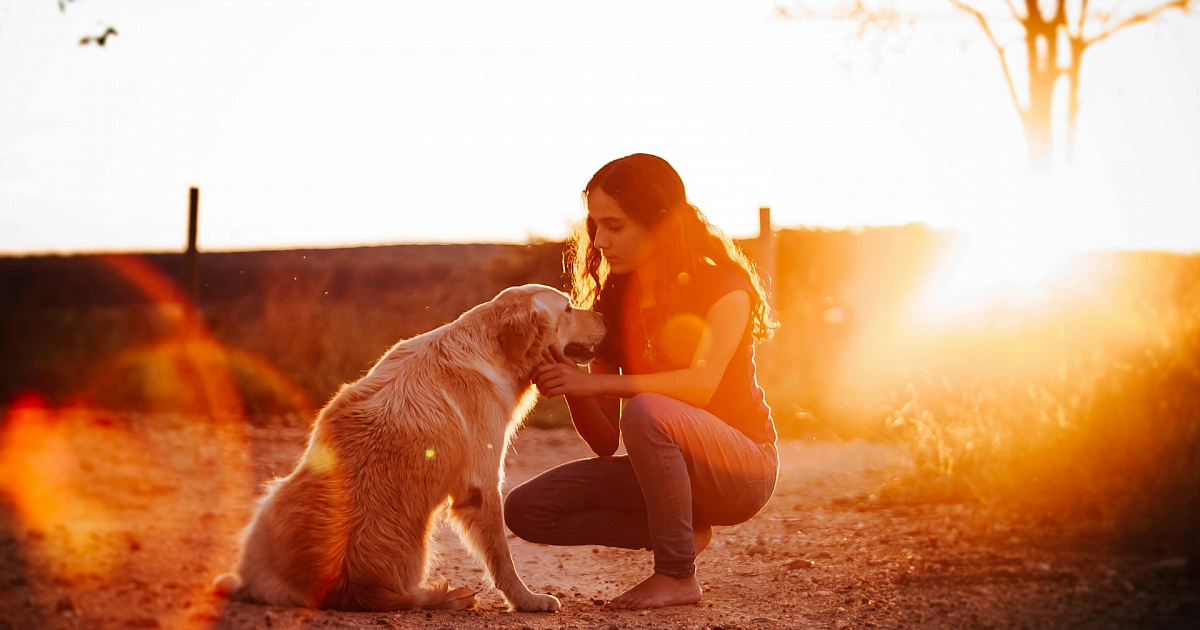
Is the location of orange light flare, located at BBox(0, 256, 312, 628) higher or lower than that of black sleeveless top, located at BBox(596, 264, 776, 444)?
lower

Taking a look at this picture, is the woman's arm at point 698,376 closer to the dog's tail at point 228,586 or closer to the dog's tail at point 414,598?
the dog's tail at point 414,598

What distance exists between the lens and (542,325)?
3900mm

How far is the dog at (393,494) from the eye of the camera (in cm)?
328

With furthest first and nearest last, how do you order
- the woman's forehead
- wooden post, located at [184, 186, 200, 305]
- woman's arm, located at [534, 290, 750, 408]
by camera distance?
1. wooden post, located at [184, 186, 200, 305]
2. the woman's forehead
3. woman's arm, located at [534, 290, 750, 408]

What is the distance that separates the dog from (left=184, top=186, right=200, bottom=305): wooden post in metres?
6.96

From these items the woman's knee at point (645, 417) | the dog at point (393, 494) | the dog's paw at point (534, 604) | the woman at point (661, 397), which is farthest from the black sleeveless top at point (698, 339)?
the dog's paw at point (534, 604)

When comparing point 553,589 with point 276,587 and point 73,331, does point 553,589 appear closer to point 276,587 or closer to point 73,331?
point 276,587

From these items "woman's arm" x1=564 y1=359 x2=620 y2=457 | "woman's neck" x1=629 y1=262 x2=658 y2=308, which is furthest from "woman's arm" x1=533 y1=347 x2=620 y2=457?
"woman's neck" x1=629 y1=262 x2=658 y2=308

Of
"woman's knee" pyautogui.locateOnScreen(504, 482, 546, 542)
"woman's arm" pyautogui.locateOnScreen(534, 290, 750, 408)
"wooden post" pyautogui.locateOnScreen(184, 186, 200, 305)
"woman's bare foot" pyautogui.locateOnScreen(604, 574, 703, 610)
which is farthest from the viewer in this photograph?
"wooden post" pyautogui.locateOnScreen(184, 186, 200, 305)

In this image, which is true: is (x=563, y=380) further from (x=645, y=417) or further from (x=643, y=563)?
(x=643, y=563)

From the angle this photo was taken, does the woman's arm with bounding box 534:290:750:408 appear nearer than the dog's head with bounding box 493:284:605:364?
Yes

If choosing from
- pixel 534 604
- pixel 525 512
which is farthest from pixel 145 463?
pixel 534 604

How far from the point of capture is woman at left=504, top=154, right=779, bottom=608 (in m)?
3.57

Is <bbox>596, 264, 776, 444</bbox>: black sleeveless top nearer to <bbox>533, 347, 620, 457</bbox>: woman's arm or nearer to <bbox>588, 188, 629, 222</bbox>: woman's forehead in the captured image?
<bbox>533, 347, 620, 457</bbox>: woman's arm
